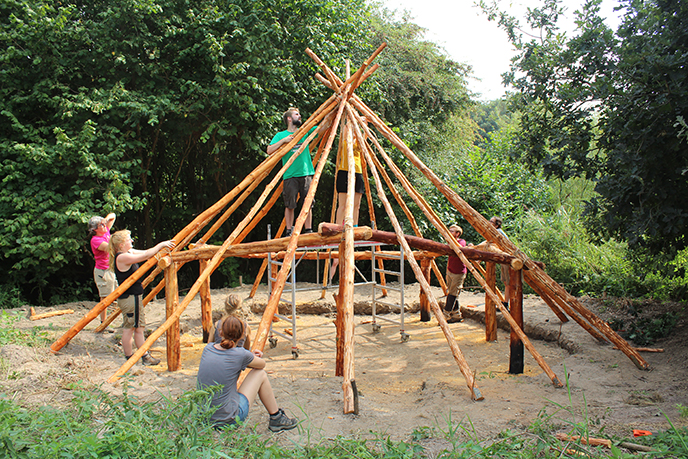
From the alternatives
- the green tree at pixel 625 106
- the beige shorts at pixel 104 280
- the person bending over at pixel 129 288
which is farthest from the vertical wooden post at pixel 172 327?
the green tree at pixel 625 106

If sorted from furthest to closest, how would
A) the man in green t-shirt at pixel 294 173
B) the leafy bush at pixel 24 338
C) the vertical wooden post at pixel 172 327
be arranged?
the man in green t-shirt at pixel 294 173
the vertical wooden post at pixel 172 327
the leafy bush at pixel 24 338

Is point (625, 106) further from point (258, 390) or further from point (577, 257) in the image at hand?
point (577, 257)

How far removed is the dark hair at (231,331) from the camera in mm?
3369

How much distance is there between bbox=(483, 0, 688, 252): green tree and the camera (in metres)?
4.51

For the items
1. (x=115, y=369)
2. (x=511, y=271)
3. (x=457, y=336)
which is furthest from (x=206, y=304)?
(x=511, y=271)

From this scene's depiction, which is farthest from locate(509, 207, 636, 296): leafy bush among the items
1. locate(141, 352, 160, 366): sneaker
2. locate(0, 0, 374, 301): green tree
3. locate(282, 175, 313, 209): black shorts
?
locate(141, 352, 160, 366): sneaker

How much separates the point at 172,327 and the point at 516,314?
3991mm

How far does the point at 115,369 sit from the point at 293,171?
11.2 feet

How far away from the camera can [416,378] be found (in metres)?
5.43

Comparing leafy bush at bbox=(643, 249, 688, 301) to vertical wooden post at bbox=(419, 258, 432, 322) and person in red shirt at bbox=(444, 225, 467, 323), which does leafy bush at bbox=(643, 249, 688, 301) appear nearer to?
person in red shirt at bbox=(444, 225, 467, 323)

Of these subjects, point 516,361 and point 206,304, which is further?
point 206,304

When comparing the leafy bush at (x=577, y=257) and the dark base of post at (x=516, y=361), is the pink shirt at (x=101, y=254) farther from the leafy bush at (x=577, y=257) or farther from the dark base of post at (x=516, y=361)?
the leafy bush at (x=577, y=257)

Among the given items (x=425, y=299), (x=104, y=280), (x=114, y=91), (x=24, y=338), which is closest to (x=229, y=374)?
(x=24, y=338)

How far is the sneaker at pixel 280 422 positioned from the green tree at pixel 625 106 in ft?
12.7
